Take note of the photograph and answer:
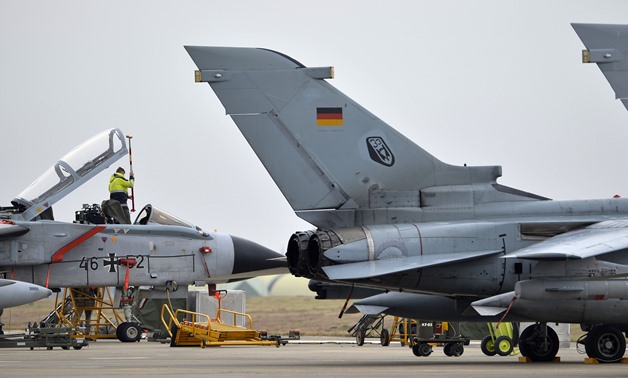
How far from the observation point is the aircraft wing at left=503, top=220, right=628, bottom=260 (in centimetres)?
1415

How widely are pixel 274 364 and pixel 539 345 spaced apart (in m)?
3.69

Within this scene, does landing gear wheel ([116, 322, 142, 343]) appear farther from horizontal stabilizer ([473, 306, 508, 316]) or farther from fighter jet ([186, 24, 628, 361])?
horizontal stabilizer ([473, 306, 508, 316])

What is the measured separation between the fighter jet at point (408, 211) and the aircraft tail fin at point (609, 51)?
0.05ft

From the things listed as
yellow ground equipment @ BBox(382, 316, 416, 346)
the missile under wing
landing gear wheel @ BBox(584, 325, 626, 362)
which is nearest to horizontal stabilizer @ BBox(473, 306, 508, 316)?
landing gear wheel @ BBox(584, 325, 626, 362)

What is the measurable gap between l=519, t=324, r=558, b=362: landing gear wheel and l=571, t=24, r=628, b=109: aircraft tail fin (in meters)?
3.28

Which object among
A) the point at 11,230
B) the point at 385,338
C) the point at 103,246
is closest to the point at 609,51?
the point at 385,338

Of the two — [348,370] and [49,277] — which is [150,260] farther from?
[348,370]

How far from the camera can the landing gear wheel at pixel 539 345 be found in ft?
52.0

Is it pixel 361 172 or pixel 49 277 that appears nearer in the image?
pixel 361 172

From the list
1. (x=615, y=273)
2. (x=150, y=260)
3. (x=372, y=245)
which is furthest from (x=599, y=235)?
(x=150, y=260)

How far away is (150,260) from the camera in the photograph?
21875 millimetres

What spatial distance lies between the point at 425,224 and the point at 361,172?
106cm

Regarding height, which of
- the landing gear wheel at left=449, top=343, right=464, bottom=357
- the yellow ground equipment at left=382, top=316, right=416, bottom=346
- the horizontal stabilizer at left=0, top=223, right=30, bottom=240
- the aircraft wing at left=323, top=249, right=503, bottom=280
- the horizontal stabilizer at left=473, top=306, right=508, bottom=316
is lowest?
the landing gear wheel at left=449, top=343, right=464, bottom=357

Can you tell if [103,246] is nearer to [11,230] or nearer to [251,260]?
[11,230]
